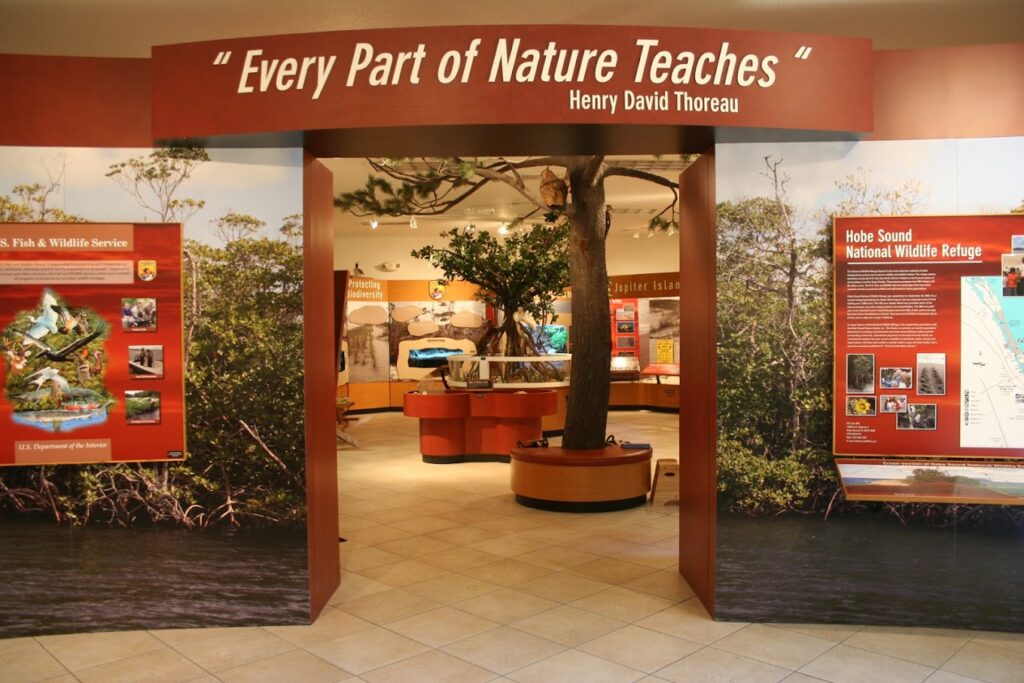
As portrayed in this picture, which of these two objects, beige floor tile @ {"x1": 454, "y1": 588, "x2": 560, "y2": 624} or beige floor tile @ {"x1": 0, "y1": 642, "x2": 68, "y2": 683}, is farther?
beige floor tile @ {"x1": 454, "y1": 588, "x2": 560, "y2": 624}

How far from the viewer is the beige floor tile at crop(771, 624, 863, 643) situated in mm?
4379

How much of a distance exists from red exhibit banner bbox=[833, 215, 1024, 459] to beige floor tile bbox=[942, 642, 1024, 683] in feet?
3.21

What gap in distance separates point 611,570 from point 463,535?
149 centimetres

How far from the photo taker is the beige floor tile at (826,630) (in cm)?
438

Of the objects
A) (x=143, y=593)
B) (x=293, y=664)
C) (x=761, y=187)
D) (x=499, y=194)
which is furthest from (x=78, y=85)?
(x=499, y=194)

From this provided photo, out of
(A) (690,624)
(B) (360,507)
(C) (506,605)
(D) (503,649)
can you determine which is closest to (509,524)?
(B) (360,507)

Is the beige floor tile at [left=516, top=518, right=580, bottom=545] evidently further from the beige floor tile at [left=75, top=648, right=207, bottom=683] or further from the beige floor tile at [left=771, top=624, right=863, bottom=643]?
the beige floor tile at [left=75, top=648, right=207, bottom=683]

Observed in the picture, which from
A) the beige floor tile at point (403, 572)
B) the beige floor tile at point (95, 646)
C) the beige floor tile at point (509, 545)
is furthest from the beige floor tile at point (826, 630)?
the beige floor tile at point (95, 646)

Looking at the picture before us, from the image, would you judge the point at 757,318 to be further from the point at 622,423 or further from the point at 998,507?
the point at 622,423

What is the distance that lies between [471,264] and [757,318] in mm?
6031

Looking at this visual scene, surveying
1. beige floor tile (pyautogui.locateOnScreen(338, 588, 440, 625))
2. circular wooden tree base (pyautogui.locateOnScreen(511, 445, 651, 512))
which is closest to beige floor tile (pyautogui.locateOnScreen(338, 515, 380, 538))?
circular wooden tree base (pyautogui.locateOnScreen(511, 445, 651, 512))

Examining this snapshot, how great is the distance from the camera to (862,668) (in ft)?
13.0

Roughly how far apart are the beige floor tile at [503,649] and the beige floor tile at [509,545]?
163 centimetres

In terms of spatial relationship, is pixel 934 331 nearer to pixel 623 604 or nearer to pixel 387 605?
pixel 623 604
